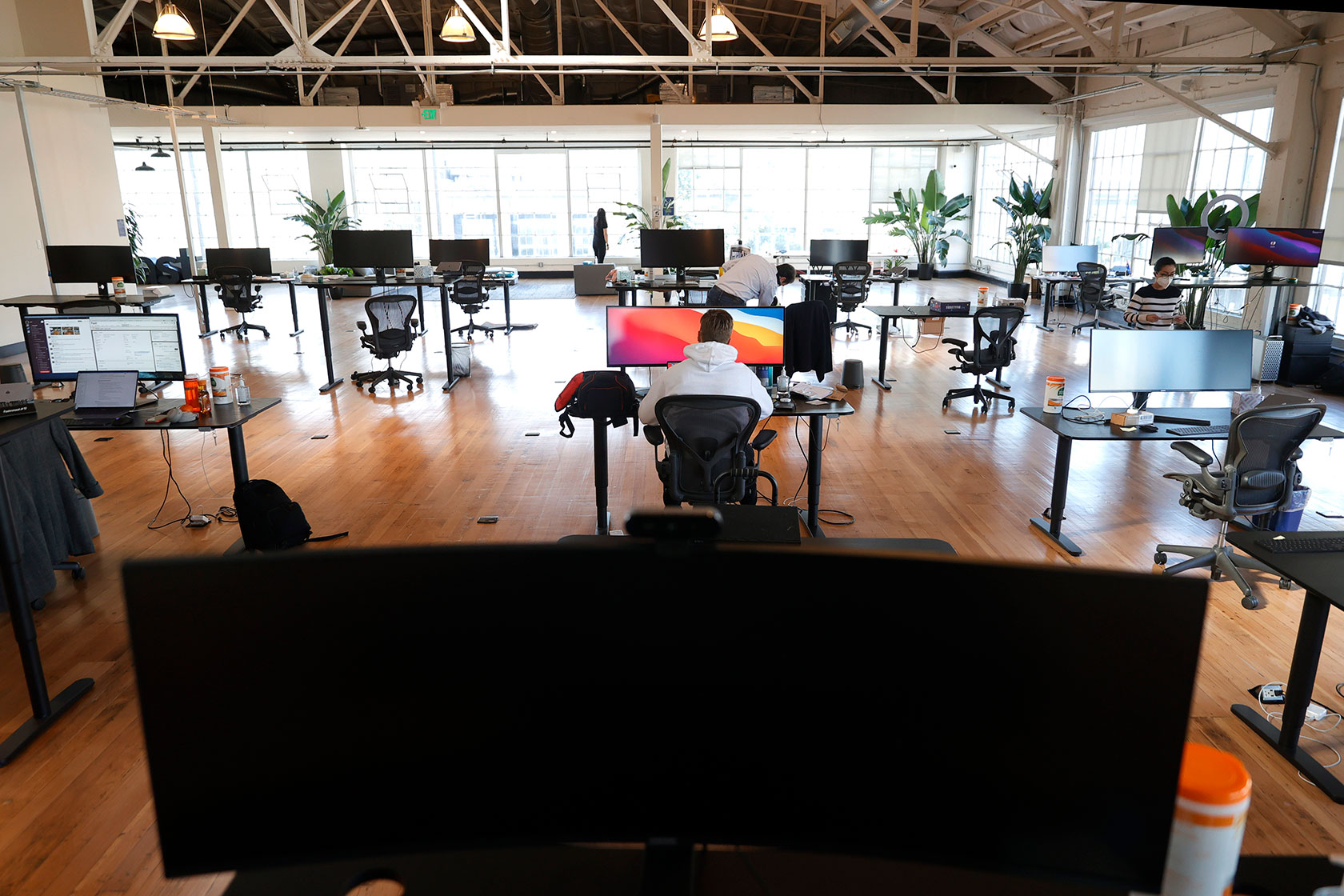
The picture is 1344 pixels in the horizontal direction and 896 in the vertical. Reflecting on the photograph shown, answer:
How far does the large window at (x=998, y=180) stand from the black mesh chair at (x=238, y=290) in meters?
12.3

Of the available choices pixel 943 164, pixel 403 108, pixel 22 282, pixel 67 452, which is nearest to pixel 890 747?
pixel 67 452

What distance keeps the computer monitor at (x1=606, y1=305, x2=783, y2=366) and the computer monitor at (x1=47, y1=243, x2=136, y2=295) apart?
25.8ft

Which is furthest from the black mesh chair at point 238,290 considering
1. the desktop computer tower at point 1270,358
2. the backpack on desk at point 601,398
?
the desktop computer tower at point 1270,358

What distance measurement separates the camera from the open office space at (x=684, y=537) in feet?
3.24

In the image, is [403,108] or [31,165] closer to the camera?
[31,165]

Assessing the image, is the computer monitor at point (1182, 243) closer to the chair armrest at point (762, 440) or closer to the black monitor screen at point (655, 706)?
the chair armrest at point (762, 440)

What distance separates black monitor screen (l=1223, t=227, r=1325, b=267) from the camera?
8.13 meters

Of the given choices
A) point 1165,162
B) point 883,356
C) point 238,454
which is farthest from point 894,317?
point 1165,162

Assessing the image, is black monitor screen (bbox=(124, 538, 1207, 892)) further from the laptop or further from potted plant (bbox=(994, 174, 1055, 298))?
potted plant (bbox=(994, 174, 1055, 298))

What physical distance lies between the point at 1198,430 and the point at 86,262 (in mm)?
10855

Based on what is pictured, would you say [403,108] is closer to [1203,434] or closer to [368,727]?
[1203,434]

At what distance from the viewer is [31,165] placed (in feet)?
33.0

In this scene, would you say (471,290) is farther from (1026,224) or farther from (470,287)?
(1026,224)

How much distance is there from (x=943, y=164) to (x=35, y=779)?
61.5 ft
